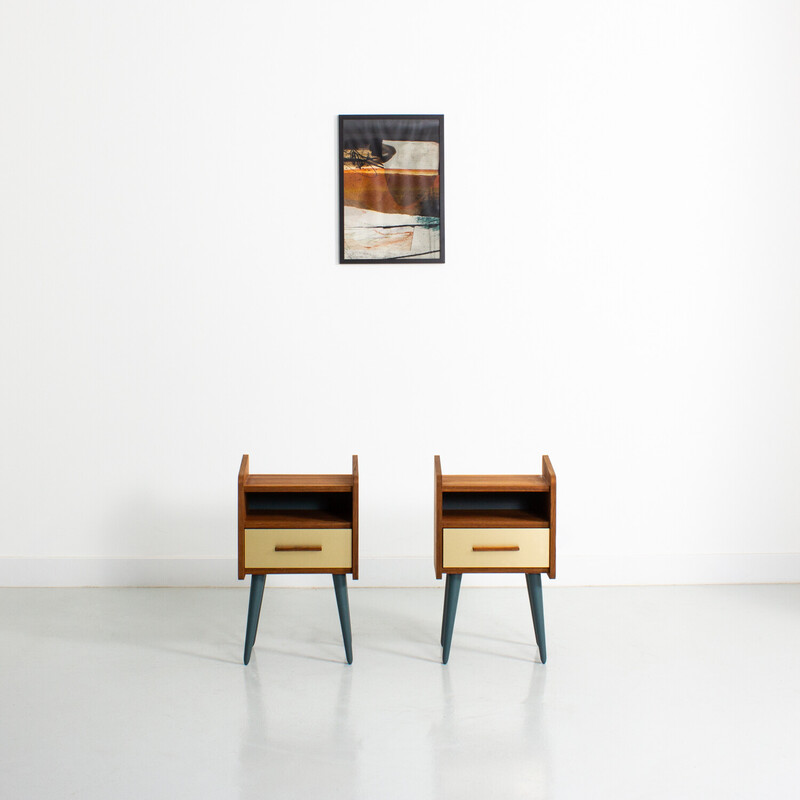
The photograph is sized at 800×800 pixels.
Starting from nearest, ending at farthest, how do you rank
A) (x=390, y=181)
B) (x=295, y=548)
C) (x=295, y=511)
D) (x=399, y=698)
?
1. (x=399, y=698)
2. (x=295, y=548)
3. (x=295, y=511)
4. (x=390, y=181)

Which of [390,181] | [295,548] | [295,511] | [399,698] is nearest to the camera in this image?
[399,698]

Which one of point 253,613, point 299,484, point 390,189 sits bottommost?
point 253,613

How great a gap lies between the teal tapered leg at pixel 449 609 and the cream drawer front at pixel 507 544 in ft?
0.42

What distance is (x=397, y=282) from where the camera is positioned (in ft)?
10.2

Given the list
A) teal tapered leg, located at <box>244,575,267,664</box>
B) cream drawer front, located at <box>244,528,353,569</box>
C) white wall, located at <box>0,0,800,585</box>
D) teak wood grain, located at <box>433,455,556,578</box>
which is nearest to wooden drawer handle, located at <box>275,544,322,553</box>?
cream drawer front, located at <box>244,528,353,569</box>

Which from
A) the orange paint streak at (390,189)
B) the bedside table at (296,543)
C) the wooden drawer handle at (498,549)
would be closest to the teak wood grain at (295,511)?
the bedside table at (296,543)

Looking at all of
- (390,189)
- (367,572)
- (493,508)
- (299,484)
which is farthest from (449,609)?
(390,189)

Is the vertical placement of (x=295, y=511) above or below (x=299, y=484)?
below

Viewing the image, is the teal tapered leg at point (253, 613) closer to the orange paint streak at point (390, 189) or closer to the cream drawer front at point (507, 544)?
the cream drawer front at point (507, 544)

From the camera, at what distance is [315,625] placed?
2.74 metres

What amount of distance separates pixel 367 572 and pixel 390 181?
67.7 inches

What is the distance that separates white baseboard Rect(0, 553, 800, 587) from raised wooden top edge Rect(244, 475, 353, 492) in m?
0.83

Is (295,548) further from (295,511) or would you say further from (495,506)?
(495,506)

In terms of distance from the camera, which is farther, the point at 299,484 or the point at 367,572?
the point at 367,572
